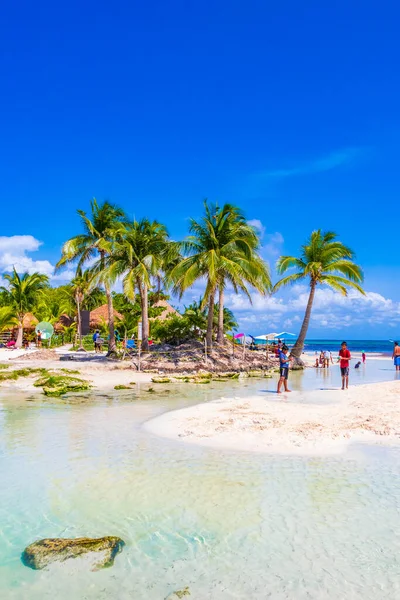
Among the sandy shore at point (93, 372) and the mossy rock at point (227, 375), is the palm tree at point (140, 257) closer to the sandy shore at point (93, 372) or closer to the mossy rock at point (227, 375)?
the sandy shore at point (93, 372)

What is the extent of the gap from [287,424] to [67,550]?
6326mm

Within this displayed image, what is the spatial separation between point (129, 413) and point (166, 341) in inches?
637

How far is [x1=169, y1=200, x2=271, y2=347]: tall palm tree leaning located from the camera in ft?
80.3

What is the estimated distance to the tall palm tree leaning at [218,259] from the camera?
80.3 ft

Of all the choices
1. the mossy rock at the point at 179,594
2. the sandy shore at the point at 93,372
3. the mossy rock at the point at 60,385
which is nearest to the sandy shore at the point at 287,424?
the mossy rock at the point at 179,594

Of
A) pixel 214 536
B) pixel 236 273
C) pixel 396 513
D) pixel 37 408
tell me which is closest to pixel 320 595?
pixel 214 536

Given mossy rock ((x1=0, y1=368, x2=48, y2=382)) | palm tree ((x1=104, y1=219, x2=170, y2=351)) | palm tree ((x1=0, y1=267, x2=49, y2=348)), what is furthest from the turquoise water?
palm tree ((x1=0, y1=267, x2=49, y2=348))

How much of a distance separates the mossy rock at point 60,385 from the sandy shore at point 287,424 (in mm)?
5957

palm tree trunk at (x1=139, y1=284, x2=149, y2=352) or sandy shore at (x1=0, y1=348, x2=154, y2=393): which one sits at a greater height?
palm tree trunk at (x1=139, y1=284, x2=149, y2=352)

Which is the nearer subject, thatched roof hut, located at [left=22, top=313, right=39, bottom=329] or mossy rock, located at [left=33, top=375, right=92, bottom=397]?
mossy rock, located at [left=33, top=375, right=92, bottom=397]

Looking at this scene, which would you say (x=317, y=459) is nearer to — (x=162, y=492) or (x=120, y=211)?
(x=162, y=492)

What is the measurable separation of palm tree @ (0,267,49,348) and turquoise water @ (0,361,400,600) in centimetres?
2911

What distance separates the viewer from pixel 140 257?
85.5 ft

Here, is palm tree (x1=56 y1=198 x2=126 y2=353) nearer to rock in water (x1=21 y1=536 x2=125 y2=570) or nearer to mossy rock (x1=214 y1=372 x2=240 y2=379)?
mossy rock (x1=214 y1=372 x2=240 y2=379)
